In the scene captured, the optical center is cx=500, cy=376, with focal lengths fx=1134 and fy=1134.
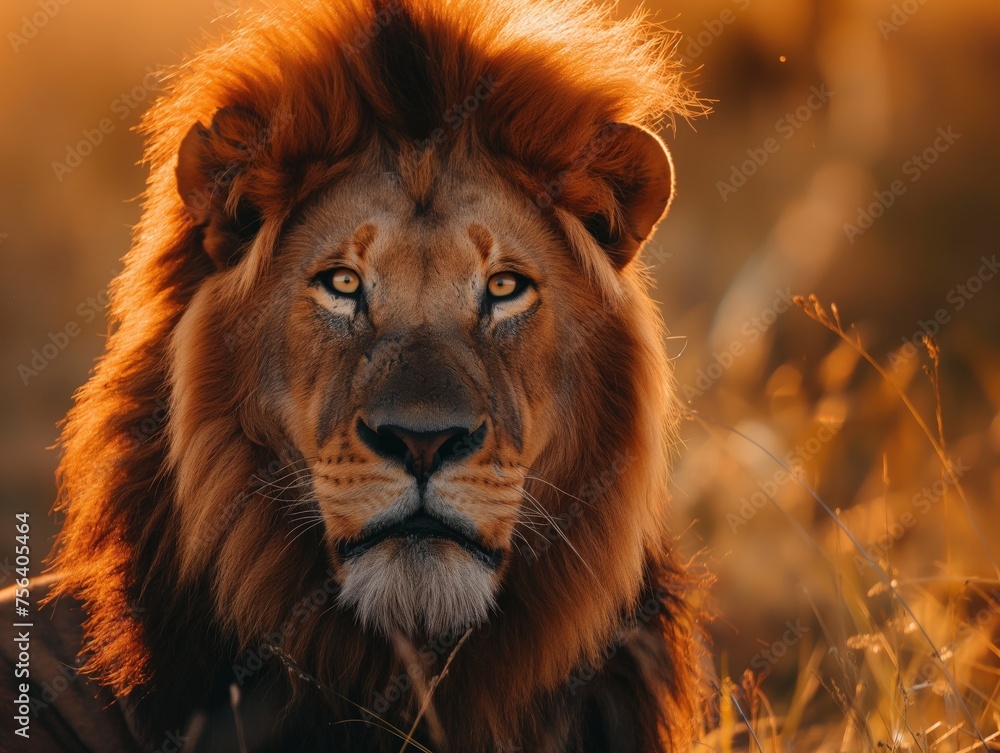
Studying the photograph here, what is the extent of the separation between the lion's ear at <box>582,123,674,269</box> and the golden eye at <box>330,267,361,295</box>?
0.77 m

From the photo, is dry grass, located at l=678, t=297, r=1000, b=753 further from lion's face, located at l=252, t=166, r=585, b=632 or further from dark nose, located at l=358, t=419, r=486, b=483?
dark nose, located at l=358, t=419, r=486, b=483

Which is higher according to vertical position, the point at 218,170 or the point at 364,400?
the point at 218,170

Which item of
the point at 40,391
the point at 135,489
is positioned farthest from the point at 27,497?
the point at 135,489

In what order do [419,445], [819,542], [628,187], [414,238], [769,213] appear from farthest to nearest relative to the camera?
[769,213]
[819,542]
[628,187]
[414,238]
[419,445]

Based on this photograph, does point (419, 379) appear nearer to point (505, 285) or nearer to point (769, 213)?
point (505, 285)

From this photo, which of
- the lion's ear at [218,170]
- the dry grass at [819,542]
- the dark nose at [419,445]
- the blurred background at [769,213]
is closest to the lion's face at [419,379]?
the dark nose at [419,445]

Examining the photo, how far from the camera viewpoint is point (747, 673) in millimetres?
3469

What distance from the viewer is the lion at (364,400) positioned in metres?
3.07

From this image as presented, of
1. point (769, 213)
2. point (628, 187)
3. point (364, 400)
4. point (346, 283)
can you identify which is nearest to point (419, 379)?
point (364, 400)

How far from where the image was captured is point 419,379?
284cm

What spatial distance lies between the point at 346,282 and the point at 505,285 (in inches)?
17.7

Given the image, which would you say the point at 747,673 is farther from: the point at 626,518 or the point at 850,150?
the point at 850,150

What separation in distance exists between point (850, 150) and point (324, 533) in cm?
718

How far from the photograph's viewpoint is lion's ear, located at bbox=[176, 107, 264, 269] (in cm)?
315
